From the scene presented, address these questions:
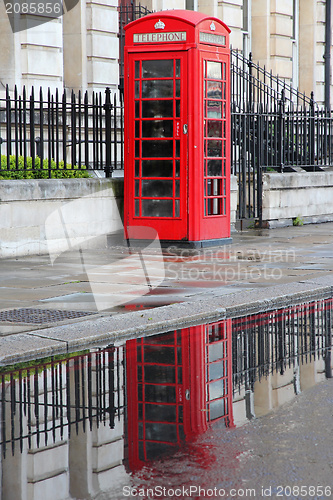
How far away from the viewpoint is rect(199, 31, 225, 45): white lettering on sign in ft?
37.8

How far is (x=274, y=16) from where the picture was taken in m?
23.2

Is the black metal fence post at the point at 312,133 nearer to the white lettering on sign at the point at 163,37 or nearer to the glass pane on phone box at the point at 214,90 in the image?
the glass pane on phone box at the point at 214,90

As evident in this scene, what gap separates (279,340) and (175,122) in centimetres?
578

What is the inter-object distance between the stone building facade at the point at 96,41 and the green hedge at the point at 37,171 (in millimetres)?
4743

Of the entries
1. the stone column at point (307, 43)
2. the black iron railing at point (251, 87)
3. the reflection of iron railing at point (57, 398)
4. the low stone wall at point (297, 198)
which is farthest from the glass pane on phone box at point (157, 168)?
the stone column at point (307, 43)

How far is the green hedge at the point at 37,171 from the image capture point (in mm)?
11141

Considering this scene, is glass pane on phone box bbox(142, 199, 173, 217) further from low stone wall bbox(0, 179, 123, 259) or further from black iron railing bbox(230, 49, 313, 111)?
black iron railing bbox(230, 49, 313, 111)

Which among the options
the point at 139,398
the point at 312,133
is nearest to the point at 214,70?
the point at 312,133

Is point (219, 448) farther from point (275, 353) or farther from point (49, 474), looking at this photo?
point (275, 353)

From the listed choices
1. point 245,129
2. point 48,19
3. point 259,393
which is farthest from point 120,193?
point 259,393

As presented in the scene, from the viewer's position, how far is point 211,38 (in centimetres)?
1172

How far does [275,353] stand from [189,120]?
6.09 m

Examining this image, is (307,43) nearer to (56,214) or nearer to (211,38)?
(211,38)

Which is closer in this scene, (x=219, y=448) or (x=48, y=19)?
(x=219, y=448)
